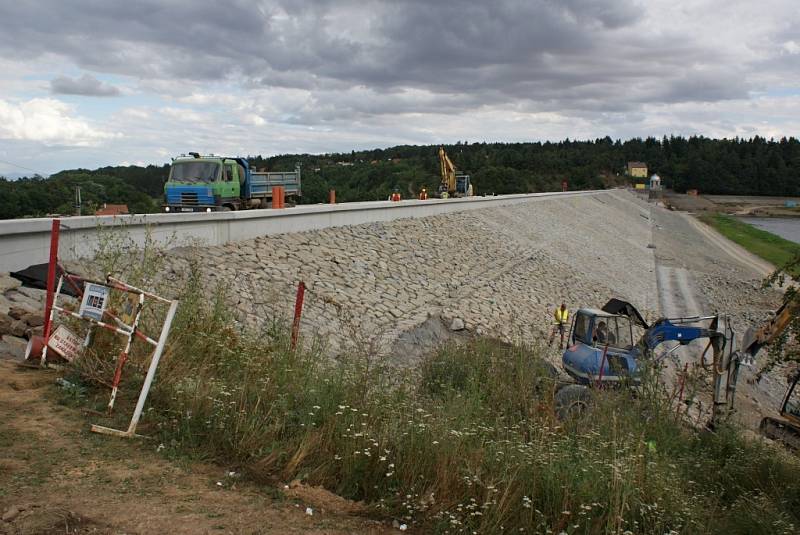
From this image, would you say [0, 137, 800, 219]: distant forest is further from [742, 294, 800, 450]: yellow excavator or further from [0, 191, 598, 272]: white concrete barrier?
[742, 294, 800, 450]: yellow excavator

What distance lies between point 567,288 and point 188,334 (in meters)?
20.4

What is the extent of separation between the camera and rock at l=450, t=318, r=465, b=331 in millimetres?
15935

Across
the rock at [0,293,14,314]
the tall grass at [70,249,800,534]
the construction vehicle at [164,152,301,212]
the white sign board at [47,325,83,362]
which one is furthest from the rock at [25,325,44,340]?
the construction vehicle at [164,152,301,212]

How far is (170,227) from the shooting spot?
46.1 feet

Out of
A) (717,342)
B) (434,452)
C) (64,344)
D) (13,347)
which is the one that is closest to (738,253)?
(717,342)

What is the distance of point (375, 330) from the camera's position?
14.3 metres

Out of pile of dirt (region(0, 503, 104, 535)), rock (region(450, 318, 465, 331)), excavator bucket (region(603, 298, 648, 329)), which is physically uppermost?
pile of dirt (region(0, 503, 104, 535))

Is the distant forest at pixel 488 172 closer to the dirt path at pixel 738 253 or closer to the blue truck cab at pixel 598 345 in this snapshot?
the blue truck cab at pixel 598 345

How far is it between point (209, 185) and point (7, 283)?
14.0 m

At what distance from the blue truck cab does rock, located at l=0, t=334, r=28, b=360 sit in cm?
848

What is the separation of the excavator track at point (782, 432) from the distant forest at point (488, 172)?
19.4m

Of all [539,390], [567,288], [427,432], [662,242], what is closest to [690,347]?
[567,288]

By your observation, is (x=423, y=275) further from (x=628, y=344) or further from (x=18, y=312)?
(x=18, y=312)

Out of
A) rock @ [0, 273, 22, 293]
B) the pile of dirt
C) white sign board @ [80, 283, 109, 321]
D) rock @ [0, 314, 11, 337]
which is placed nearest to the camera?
the pile of dirt
